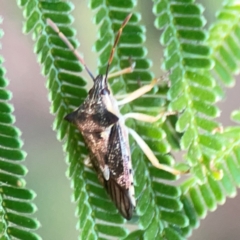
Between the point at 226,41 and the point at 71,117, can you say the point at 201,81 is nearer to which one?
the point at 226,41

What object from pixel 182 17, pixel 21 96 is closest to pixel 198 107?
pixel 182 17

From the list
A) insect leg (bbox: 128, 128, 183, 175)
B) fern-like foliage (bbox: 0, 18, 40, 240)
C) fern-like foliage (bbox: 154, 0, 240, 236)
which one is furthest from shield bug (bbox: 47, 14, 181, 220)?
fern-like foliage (bbox: 0, 18, 40, 240)

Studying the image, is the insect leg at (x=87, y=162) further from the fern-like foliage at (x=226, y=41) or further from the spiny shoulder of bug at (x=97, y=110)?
the fern-like foliage at (x=226, y=41)

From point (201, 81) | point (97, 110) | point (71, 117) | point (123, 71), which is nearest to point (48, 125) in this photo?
point (97, 110)

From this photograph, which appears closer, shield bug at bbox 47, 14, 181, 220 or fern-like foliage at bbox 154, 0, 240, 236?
fern-like foliage at bbox 154, 0, 240, 236

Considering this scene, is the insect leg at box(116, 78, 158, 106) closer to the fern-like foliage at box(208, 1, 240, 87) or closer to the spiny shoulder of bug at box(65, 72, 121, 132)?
the spiny shoulder of bug at box(65, 72, 121, 132)

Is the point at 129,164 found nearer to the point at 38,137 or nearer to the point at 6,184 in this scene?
the point at 6,184

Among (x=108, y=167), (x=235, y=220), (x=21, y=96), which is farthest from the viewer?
(x=21, y=96)
